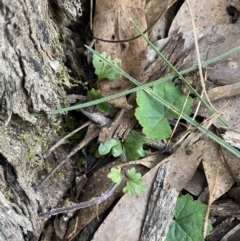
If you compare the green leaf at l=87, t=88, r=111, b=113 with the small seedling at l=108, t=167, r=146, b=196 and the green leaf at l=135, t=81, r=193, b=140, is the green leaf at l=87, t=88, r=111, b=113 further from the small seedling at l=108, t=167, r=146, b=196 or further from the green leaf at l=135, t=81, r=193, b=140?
the small seedling at l=108, t=167, r=146, b=196

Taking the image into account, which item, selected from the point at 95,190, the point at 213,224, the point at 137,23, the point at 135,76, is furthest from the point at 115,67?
the point at 213,224

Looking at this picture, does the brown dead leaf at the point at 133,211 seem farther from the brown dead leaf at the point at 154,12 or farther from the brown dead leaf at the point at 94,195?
the brown dead leaf at the point at 154,12

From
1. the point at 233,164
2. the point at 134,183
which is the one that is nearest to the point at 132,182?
the point at 134,183

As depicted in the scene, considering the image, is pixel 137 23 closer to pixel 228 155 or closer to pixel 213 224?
pixel 228 155

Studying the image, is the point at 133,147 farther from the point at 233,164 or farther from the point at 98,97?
the point at 233,164

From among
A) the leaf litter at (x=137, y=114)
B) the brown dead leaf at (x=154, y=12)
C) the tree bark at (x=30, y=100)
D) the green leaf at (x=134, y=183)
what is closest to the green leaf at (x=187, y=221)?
the leaf litter at (x=137, y=114)

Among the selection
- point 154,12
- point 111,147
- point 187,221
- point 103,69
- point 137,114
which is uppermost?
point 154,12

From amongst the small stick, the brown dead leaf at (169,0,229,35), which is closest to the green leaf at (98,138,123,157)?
the small stick
